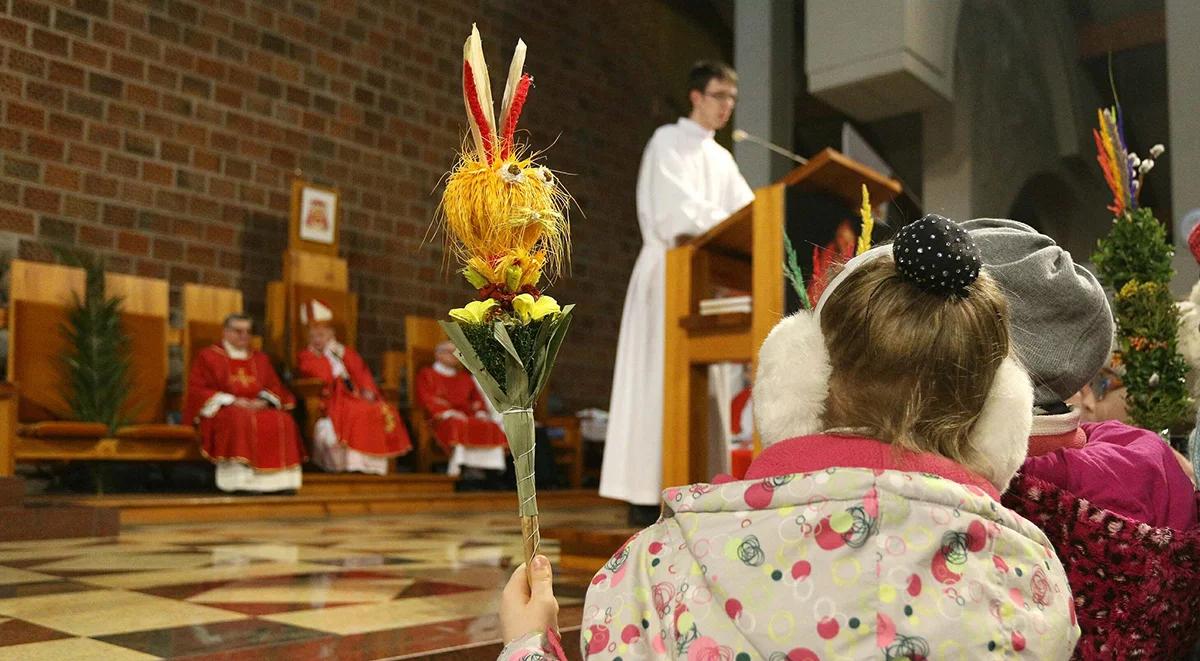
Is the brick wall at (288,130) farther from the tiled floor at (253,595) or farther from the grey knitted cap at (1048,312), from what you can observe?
the grey knitted cap at (1048,312)

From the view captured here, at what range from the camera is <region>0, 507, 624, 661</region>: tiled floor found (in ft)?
6.44

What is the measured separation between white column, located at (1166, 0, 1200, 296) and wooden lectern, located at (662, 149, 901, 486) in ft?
5.40

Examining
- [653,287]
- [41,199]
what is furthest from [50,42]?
[653,287]

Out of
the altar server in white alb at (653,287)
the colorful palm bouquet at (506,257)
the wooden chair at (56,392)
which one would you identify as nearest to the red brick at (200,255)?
the wooden chair at (56,392)

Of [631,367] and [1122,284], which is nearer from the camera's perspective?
[1122,284]

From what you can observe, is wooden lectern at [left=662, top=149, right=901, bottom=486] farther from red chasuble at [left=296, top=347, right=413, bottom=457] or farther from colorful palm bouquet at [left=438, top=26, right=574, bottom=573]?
red chasuble at [left=296, top=347, right=413, bottom=457]

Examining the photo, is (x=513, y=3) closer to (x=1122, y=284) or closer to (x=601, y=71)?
(x=601, y=71)

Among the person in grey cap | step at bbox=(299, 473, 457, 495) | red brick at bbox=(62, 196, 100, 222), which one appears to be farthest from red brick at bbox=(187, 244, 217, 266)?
the person in grey cap

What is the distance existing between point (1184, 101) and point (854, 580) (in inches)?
168

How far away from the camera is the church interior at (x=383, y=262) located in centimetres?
292

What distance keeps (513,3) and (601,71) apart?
1.20 metres

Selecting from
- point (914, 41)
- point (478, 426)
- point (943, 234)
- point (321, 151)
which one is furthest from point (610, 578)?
point (321, 151)

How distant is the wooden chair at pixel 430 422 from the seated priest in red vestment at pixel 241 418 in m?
1.24

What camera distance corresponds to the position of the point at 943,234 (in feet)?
2.69
